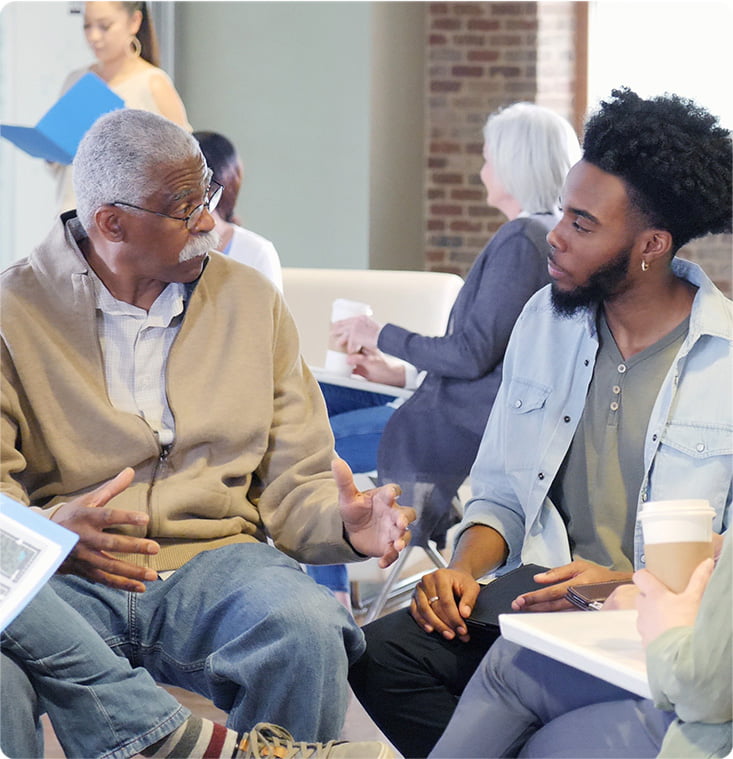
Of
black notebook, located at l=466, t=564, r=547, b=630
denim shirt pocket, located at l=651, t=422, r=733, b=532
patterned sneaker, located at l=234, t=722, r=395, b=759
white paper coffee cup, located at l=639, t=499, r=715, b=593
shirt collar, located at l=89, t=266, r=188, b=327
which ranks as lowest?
patterned sneaker, located at l=234, t=722, r=395, b=759

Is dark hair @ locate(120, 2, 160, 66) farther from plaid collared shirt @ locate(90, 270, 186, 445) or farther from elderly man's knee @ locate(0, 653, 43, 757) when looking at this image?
elderly man's knee @ locate(0, 653, 43, 757)

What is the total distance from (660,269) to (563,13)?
4849mm

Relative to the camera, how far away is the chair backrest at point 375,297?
138 inches

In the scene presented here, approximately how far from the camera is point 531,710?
151 cm

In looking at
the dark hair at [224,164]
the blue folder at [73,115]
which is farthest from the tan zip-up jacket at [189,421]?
the dark hair at [224,164]

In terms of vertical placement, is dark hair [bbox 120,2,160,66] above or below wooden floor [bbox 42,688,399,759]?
above

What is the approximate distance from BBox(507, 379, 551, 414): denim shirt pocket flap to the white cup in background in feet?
3.70

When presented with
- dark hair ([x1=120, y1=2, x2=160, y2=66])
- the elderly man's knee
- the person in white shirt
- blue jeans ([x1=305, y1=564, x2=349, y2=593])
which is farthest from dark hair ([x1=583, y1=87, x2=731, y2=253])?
dark hair ([x1=120, y1=2, x2=160, y2=66])

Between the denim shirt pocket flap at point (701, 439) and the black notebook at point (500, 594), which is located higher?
the denim shirt pocket flap at point (701, 439)

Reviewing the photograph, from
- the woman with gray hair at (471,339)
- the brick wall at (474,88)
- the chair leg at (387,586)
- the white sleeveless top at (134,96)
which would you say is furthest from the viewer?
the brick wall at (474,88)

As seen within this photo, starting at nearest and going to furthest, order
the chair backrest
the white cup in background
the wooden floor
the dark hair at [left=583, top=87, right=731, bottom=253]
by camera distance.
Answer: the dark hair at [left=583, top=87, right=731, bottom=253] < the wooden floor < the white cup in background < the chair backrest

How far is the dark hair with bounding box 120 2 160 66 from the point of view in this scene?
159 inches

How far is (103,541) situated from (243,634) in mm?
241

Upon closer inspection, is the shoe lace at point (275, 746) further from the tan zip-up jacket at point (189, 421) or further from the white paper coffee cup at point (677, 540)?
the white paper coffee cup at point (677, 540)
